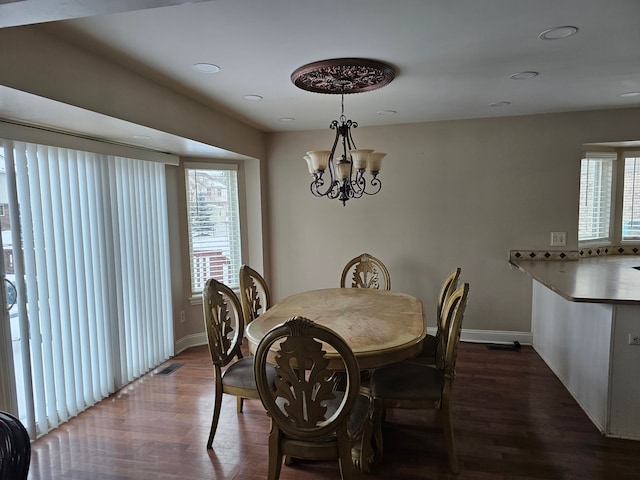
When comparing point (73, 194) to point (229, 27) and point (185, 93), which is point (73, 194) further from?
point (229, 27)

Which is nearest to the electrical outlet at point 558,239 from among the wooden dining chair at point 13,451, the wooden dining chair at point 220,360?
the wooden dining chair at point 220,360

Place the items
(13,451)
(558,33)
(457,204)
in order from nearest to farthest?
(13,451), (558,33), (457,204)

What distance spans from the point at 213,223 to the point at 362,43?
111 inches

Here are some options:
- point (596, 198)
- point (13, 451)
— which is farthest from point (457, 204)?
point (13, 451)

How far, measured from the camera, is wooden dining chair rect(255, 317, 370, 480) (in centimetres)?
163

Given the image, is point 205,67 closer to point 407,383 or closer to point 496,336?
point 407,383

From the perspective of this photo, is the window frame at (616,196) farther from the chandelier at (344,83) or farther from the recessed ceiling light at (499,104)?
the chandelier at (344,83)

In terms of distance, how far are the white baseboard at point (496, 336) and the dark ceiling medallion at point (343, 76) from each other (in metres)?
2.77

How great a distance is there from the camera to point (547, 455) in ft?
7.45

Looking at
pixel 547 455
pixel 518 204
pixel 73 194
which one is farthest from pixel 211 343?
pixel 518 204

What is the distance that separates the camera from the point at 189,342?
167 inches

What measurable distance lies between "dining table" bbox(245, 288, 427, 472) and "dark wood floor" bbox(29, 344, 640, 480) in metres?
0.38

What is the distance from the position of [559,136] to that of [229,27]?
11.3 ft

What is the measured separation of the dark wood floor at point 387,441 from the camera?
218 cm
